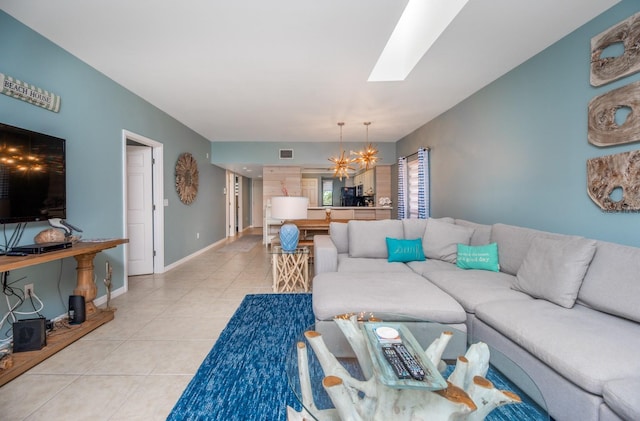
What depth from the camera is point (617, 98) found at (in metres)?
2.02

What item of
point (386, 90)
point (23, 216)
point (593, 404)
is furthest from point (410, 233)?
point (23, 216)

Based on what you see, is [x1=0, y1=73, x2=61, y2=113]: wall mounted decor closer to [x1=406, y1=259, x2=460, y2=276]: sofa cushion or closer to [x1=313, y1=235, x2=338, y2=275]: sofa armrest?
[x1=313, y1=235, x2=338, y2=275]: sofa armrest

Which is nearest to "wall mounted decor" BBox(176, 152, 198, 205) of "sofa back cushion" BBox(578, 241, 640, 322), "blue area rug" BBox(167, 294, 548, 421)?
"blue area rug" BBox(167, 294, 548, 421)

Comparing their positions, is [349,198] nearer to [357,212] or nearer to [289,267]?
[357,212]

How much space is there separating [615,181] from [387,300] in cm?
186

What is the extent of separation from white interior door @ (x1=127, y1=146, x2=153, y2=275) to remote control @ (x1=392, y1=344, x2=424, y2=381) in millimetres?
4255

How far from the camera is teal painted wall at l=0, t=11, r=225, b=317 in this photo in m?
2.22

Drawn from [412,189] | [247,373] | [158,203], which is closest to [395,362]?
[247,373]

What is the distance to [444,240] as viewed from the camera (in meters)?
3.07

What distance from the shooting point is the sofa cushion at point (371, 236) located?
3256 mm

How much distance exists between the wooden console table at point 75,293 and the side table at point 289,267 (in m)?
1.59

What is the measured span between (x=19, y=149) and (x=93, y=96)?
48.0 inches

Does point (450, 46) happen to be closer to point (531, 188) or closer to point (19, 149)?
point (531, 188)

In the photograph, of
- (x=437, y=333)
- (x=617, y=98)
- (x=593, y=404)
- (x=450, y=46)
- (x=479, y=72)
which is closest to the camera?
(x=593, y=404)
